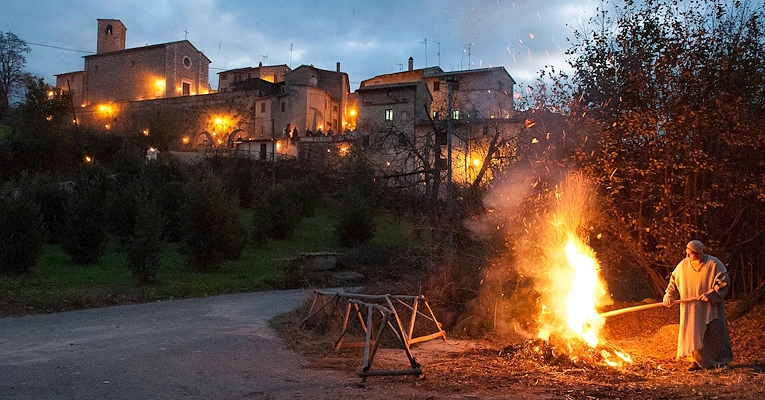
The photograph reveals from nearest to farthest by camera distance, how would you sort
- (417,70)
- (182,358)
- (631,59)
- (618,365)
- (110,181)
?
1. (618,365)
2. (182,358)
3. (631,59)
4. (110,181)
5. (417,70)

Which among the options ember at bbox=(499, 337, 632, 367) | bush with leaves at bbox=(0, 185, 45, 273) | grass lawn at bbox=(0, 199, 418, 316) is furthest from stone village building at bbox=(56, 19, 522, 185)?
ember at bbox=(499, 337, 632, 367)

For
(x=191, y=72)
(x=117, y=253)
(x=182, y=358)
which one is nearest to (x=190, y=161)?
(x=117, y=253)

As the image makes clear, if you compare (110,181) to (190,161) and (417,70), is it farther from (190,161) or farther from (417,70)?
(417,70)

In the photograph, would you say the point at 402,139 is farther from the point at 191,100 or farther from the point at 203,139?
the point at 191,100

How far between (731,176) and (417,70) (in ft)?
165

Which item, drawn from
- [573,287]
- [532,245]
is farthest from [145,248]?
[573,287]

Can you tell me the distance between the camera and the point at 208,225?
23.1 metres

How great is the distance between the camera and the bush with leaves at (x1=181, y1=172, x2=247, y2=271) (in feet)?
74.7

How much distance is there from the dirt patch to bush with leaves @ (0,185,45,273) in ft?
44.6

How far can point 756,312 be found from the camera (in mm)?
9750

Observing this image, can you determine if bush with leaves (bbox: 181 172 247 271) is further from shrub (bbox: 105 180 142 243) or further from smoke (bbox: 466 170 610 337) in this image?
smoke (bbox: 466 170 610 337)

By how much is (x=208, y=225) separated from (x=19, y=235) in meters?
6.30

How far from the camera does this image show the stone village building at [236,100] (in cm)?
4925

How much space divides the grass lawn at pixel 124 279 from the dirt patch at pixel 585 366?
798cm
